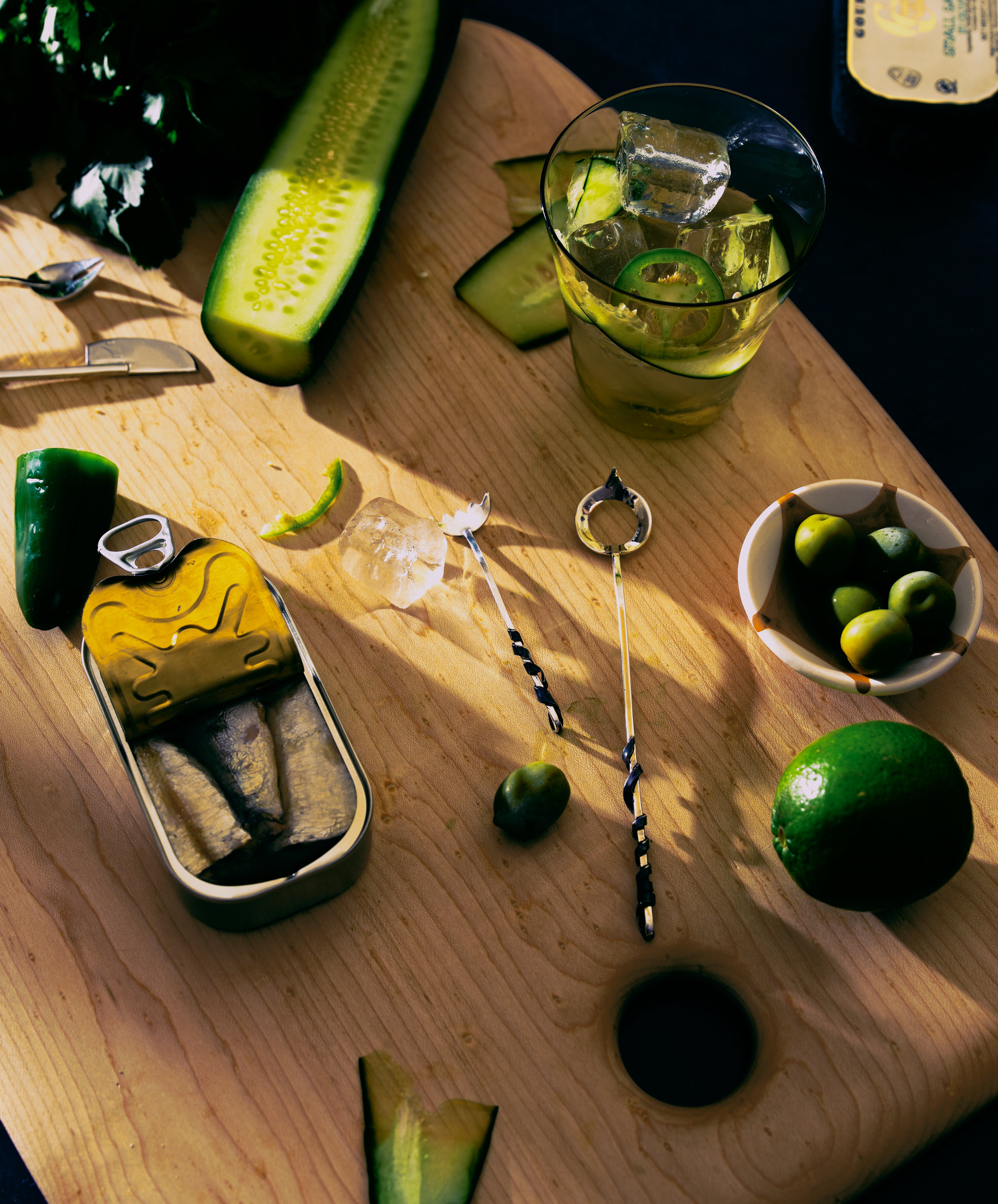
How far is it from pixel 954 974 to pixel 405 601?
0.65 m

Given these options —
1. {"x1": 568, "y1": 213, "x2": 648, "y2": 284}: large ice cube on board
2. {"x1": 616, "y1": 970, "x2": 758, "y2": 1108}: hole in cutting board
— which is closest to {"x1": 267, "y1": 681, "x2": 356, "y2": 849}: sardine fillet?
{"x1": 616, "y1": 970, "x2": 758, "y2": 1108}: hole in cutting board

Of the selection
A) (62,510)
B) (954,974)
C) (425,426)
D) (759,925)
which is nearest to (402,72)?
(425,426)

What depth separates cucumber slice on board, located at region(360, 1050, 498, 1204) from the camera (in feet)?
2.49

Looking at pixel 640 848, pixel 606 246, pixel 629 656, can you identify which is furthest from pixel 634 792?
pixel 606 246

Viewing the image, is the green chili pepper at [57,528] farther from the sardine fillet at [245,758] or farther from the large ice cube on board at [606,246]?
the large ice cube on board at [606,246]

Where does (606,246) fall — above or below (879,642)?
above

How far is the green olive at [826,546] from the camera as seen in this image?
0.91 meters

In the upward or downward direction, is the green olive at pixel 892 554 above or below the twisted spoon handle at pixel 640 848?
above

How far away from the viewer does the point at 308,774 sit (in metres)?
0.79

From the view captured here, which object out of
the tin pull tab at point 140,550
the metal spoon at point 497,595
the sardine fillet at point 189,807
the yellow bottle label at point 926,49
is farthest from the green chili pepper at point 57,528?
the yellow bottle label at point 926,49

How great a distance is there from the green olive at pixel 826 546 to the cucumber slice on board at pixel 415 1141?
60cm

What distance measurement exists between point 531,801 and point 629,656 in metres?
0.21

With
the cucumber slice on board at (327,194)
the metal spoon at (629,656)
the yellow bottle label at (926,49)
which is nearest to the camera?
the metal spoon at (629,656)

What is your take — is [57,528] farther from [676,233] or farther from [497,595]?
[676,233]
